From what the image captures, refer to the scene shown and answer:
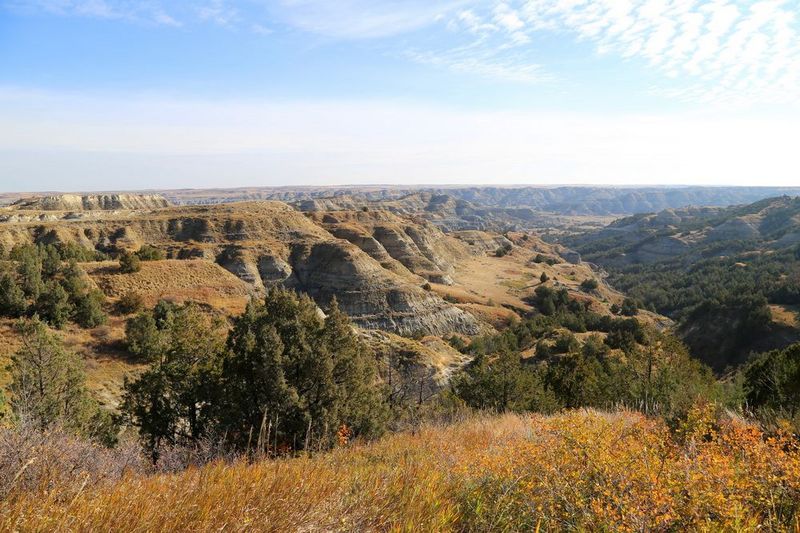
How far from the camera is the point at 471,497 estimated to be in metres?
4.48

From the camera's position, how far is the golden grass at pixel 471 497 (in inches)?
121

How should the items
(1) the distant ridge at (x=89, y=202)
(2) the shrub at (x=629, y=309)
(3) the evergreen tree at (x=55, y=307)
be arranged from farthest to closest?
1. (1) the distant ridge at (x=89, y=202)
2. (2) the shrub at (x=629, y=309)
3. (3) the evergreen tree at (x=55, y=307)

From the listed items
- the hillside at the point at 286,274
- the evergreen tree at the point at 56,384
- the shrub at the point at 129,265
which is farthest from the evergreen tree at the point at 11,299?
the evergreen tree at the point at 56,384

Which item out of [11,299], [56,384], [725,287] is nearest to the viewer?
[56,384]

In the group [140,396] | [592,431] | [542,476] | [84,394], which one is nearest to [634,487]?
[542,476]

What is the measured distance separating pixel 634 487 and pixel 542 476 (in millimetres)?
864

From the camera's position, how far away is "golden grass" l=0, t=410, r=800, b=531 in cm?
308

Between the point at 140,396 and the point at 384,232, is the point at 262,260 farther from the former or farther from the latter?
the point at 140,396

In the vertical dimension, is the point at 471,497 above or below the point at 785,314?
above

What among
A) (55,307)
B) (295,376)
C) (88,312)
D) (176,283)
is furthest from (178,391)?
(176,283)

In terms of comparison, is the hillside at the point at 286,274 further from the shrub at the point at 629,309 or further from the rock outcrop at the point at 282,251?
the shrub at the point at 629,309

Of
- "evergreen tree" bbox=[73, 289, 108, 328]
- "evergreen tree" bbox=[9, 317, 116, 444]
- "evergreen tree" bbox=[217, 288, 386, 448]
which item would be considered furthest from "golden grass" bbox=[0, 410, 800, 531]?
"evergreen tree" bbox=[73, 289, 108, 328]

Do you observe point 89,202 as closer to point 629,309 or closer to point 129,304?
point 129,304

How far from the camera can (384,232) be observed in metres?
106
